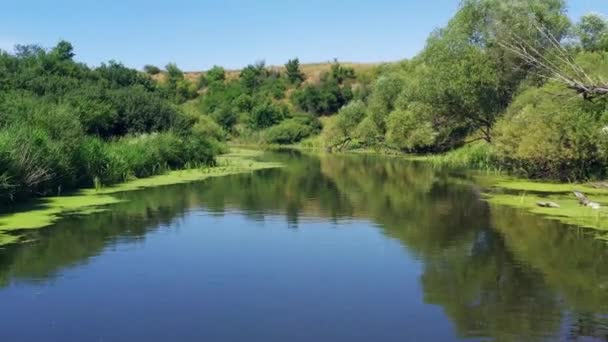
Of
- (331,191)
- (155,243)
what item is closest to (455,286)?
(155,243)

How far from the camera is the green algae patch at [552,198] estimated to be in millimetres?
17203

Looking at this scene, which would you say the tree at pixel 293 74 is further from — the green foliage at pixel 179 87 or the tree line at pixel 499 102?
the tree line at pixel 499 102

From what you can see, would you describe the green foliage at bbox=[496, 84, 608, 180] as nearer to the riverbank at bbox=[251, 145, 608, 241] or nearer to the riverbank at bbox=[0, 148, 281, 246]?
the riverbank at bbox=[251, 145, 608, 241]

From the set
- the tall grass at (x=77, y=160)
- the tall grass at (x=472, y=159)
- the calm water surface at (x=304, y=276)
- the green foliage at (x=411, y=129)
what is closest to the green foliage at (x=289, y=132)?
the green foliage at (x=411, y=129)

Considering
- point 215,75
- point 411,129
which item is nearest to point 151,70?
point 215,75

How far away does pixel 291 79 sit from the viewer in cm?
10762

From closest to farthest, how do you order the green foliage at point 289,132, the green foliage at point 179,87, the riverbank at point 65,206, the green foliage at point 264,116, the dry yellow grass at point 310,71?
the riverbank at point 65,206 → the green foliage at point 289,132 → the green foliage at point 264,116 → the green foliage at point 179,87 → the dry yellow grass at point 310,71

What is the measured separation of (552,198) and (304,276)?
40.9 feet

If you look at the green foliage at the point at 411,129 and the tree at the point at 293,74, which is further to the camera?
the tree at the point at 293,74

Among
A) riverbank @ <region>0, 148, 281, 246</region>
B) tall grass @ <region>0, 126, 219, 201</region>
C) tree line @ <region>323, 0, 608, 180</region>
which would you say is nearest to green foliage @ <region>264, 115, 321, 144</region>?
tree line @ <region>323, 0, 608, 180</region>

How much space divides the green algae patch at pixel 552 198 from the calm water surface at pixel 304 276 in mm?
737

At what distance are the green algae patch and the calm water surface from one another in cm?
74

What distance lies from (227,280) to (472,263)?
4.58 m

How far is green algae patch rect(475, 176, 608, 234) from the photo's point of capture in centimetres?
1720
